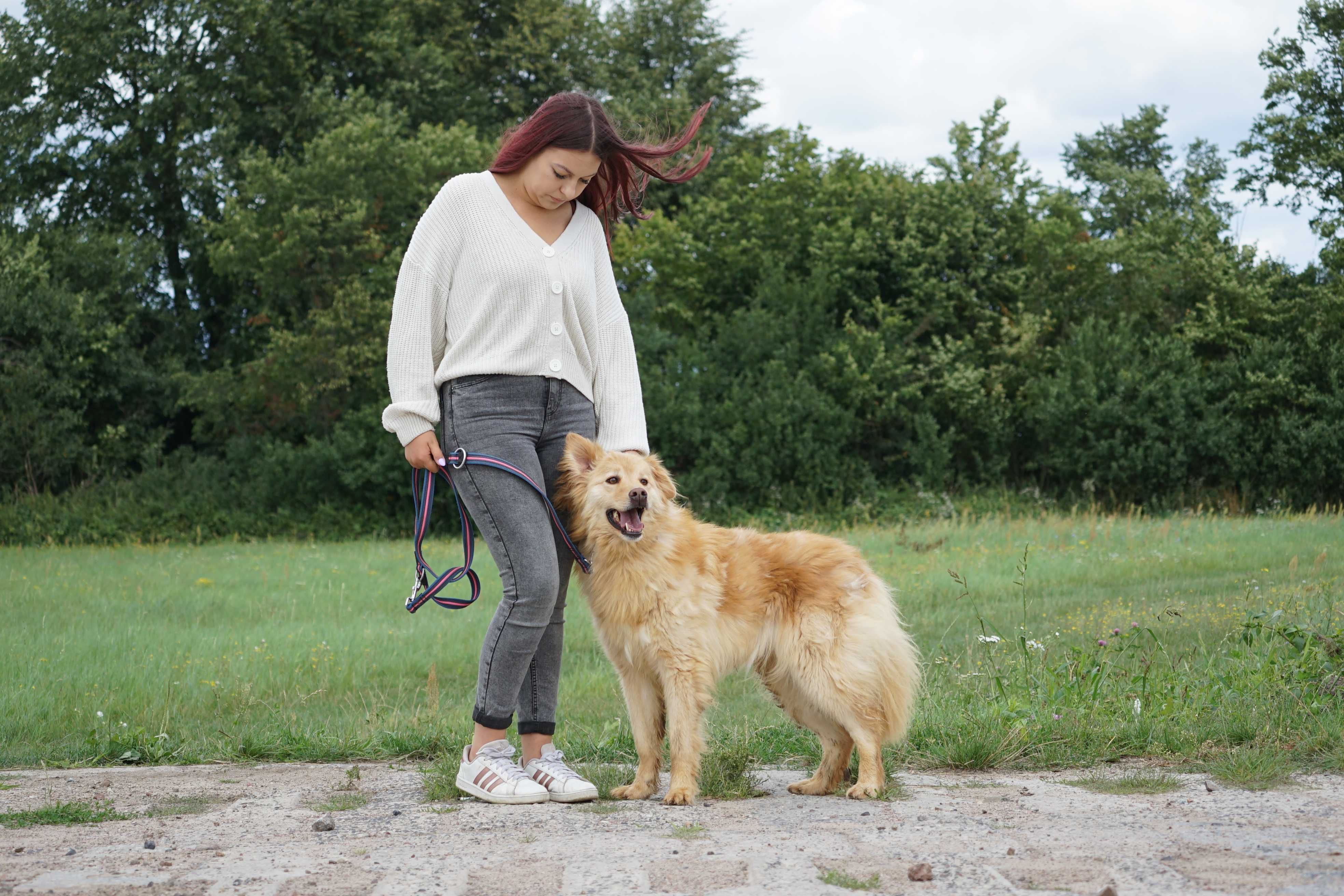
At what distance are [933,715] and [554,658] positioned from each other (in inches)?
69.8

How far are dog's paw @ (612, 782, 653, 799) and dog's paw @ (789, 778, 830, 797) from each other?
56 cm

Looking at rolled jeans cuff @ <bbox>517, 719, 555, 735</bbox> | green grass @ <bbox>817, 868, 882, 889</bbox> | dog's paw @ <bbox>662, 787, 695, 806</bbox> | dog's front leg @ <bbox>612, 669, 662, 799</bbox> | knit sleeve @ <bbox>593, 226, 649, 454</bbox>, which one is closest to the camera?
green grass @ <bbox>817, 868, 882, 889</bbox>

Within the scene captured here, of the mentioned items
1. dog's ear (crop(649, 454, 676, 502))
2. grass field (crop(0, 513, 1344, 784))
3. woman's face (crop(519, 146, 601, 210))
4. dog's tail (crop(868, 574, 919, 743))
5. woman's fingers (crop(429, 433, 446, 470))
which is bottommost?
grass field (crop(0, 513, 1344, 784))

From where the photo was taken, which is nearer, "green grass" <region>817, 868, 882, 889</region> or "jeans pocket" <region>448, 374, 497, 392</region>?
"green grass" <region>817, 868, 882, 889</region>

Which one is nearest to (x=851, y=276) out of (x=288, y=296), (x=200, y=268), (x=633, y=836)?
(x=288, y=296)

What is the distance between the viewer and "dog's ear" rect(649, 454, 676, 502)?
173 inches

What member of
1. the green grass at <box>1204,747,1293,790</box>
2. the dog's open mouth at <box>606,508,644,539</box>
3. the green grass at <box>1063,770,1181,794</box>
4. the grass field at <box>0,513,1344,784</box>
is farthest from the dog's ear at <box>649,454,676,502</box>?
the green grass at <box>1204,747,1293,790</box>

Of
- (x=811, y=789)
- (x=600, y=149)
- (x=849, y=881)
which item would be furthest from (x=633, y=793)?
(x=600, y=149)

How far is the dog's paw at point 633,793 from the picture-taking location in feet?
14.0

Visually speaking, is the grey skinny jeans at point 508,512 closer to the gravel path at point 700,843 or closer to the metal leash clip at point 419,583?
the metal leash clip at point 419,583

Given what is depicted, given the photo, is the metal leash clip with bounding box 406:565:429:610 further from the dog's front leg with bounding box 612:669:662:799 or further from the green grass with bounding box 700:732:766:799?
the green grass with bounding box 700:732:766:799

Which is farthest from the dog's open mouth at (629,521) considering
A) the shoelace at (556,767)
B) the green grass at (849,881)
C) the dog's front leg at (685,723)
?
the green grass at (849,881)

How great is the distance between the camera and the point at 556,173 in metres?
4.28

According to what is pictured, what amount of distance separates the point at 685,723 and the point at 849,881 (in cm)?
127
